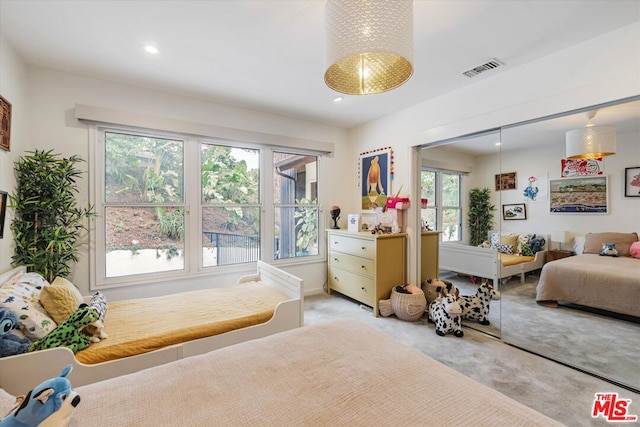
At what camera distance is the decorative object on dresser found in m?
3.27

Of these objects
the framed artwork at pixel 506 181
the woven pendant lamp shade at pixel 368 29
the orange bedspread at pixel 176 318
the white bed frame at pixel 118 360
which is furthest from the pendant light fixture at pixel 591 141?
the orange bedspread at pixel 176 318

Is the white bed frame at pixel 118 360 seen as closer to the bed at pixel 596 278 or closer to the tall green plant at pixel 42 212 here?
the tall green plant at pixel 42 212

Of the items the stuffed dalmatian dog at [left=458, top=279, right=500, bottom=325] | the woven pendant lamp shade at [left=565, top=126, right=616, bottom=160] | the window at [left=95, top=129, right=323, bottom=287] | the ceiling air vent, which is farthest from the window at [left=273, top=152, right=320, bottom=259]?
the woven pendant lamp shade at [left=565, top=126, right=616, bottom=160]

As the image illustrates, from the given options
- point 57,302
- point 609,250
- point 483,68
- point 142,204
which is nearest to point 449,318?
point 609,250

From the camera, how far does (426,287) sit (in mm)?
3408

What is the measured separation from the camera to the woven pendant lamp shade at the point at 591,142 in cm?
207

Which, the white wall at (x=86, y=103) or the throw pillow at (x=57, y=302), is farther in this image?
the white wall at (x=86, y=103)

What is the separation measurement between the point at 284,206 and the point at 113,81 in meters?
2.30

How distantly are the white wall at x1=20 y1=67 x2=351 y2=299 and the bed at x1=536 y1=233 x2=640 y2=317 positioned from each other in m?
3.41

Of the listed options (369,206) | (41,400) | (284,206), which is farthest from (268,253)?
(41,400)

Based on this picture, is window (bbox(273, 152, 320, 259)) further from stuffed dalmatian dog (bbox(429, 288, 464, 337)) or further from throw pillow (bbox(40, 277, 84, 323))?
throw pillow (bbox(40, 277, 84, 323))

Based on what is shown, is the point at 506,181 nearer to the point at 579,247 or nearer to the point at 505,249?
the point at 505,249

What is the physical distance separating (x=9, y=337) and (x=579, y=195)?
3.94m

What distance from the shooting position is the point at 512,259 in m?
2.73
